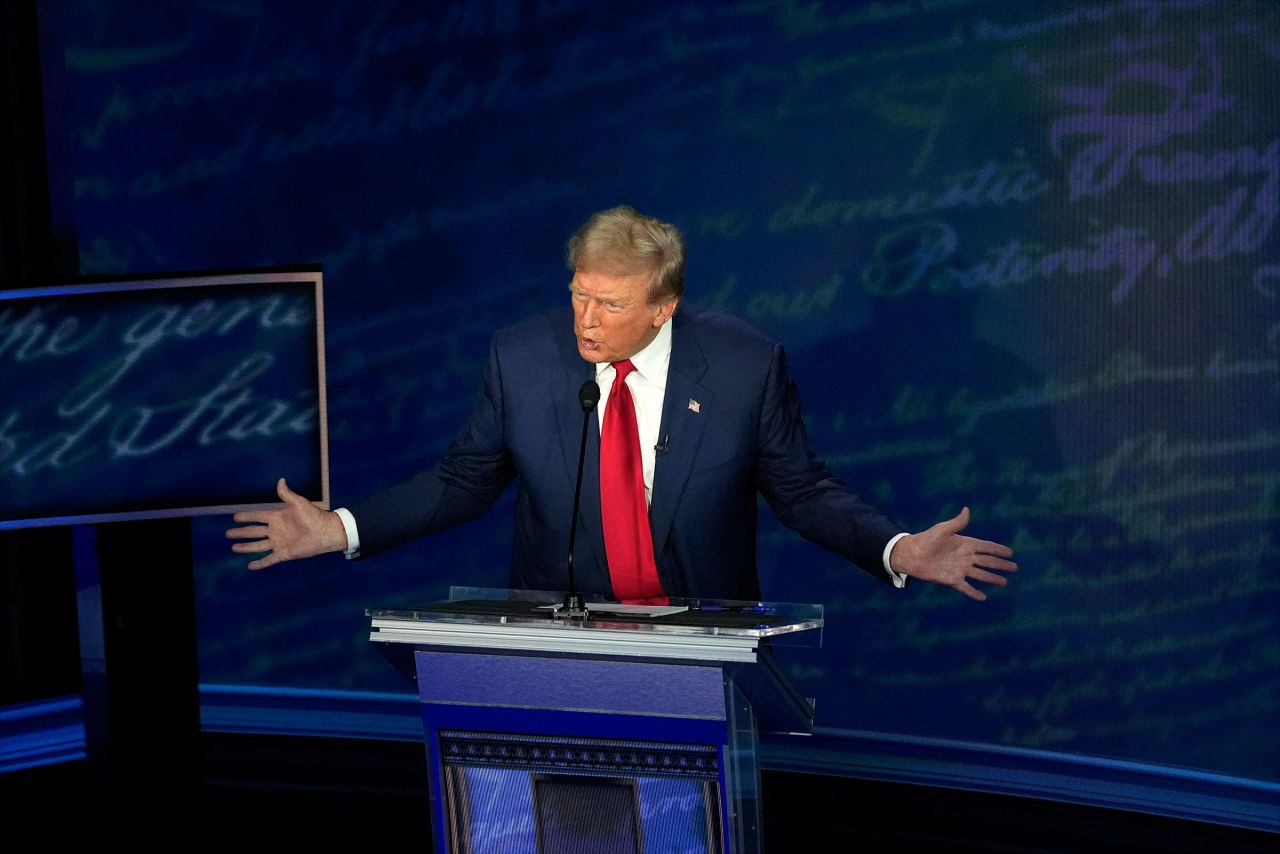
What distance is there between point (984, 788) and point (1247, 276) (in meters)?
1.66

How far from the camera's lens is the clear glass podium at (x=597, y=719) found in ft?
6.52

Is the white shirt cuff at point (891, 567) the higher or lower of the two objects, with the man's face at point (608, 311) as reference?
lower

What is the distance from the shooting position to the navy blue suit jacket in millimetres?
2744

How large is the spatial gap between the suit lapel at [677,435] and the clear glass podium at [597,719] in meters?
0.56

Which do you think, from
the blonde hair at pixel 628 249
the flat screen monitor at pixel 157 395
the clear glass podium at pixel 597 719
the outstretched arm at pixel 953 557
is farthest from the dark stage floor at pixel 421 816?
the blonde hair at pixel 628 249

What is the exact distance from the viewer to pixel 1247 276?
3820mm

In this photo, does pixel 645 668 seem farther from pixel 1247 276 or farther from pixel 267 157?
pixel 267 157

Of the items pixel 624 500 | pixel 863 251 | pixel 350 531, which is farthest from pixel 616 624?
pixel 863 251

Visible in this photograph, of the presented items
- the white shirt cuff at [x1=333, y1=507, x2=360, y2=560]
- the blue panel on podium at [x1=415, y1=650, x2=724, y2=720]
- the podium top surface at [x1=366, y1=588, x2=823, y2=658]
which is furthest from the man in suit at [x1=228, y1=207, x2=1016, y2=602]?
the blue panel on podium at [x1=415, y1=650, x2=724, y2=720]

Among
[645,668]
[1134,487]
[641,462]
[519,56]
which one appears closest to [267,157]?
[519,56]

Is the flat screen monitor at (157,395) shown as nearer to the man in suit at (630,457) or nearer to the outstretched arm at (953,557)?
the man in suit at (630,457)

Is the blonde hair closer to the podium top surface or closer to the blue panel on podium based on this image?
the podium top surface

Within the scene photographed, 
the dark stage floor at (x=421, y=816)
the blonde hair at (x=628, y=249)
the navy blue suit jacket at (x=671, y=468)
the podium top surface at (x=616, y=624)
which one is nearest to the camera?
the podium top surface at (x=616, y=624)

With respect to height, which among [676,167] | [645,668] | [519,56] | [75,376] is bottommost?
[645,668]
